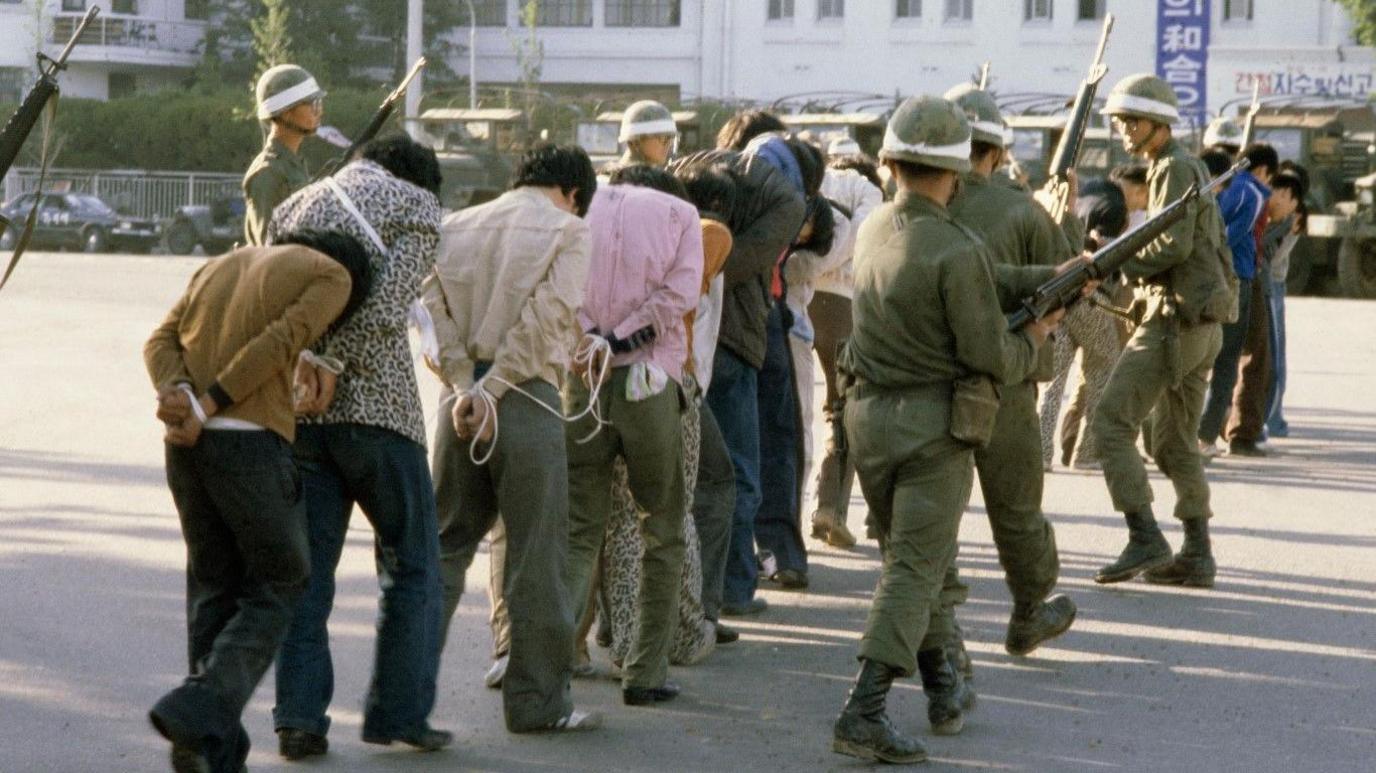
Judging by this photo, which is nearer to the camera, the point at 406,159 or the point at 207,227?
the point at 406,159

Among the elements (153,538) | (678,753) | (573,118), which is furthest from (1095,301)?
(573,118)

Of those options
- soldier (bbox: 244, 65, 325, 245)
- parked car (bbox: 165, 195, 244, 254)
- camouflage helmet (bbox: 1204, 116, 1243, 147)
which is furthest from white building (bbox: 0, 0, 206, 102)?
soldier (bbox: 244, 65, 325, 245)

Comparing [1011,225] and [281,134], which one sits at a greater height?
[281,134]

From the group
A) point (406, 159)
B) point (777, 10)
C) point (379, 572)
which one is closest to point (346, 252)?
point (406, 159)

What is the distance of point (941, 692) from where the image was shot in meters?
6.50

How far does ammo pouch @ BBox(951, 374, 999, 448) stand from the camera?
20.1 ft

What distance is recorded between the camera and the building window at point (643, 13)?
193ft

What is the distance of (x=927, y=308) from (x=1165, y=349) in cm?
286

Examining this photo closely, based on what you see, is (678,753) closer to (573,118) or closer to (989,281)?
(989,281)

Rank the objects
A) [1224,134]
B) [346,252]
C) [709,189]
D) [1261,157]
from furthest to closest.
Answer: [1224,134] → [1261,157] → [709,189] → [346,252]

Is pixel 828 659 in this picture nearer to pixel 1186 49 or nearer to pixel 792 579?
pixel 792 579

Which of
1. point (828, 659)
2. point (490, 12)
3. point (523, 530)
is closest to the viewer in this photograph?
point (523, 530)

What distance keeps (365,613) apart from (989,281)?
3.14 meters

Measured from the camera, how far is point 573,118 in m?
37.8
